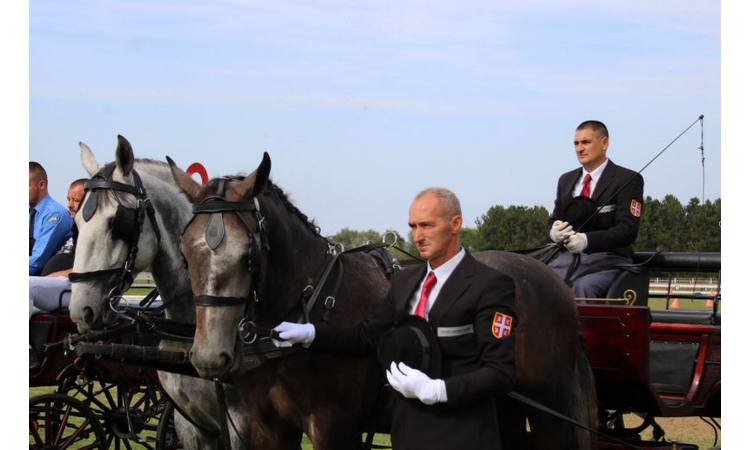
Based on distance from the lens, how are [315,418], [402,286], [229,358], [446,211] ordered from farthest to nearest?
[315,418] → [229,358] → [402,286] → [446,211]

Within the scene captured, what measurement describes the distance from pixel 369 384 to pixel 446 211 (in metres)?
1.59

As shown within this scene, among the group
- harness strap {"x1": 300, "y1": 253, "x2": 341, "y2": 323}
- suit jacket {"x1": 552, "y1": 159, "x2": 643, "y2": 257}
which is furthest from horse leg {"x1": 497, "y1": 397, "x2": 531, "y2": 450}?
suit jacket {"x1": 552, "y1": 159, "x2": 643, "y2": 257}

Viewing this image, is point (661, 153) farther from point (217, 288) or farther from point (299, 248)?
point (217, 288)

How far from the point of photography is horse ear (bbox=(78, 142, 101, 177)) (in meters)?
6.20

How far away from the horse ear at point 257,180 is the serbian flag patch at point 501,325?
156cm

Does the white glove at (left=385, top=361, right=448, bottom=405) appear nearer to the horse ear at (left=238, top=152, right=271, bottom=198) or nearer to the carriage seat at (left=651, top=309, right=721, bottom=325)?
the horse ear at (left=238, top=152, right=271, bottom=198)

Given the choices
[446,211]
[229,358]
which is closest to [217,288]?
[229,358]

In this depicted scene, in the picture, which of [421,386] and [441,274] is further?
[441,274]

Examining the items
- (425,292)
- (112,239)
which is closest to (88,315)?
(112,239)

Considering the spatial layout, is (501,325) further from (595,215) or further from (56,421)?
(56,421)

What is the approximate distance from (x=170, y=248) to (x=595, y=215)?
2.62 m

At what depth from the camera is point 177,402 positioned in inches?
234

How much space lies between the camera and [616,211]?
6062 mm

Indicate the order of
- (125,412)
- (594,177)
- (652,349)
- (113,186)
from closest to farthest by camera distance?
(113,186) < (594,177) < (652,349) < (125,412)
